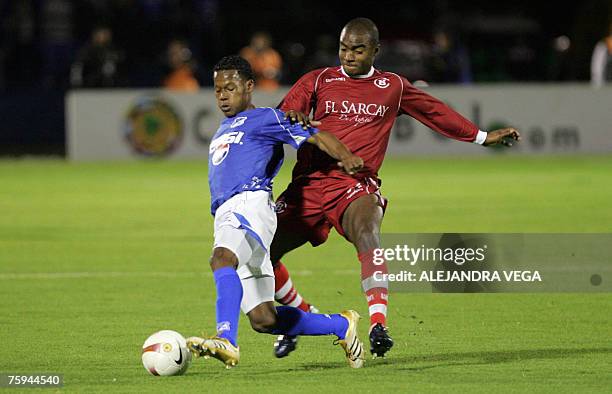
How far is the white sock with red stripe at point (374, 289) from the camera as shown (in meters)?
7.85

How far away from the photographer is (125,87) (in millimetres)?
26844

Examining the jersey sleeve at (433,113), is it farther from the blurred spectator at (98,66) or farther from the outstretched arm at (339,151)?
the blurred spectator at (98,66)

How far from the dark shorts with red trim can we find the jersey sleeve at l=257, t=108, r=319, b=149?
69 cm

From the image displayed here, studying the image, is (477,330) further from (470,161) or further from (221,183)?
(470,161)

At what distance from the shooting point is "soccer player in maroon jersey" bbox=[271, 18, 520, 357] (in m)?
8.34

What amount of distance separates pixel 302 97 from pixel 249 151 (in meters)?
0.95

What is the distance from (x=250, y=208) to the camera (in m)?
7.59

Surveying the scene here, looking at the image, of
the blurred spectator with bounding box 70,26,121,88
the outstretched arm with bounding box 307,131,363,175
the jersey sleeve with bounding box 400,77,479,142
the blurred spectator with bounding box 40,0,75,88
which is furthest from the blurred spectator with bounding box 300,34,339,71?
the outstretched arm with bounding box 307,131,363,175

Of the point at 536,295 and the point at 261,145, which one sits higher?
the point at 261,145

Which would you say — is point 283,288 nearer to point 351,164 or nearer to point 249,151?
point 249,151

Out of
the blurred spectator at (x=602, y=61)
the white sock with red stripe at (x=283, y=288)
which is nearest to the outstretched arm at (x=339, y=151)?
the white sock with red stripe at (x=283, y=288)

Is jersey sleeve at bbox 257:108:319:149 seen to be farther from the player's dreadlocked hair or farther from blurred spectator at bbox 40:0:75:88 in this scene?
blurred spectator at bbox 40:0:75:88

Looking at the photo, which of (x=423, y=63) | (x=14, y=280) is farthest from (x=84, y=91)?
(x=14, y=280)

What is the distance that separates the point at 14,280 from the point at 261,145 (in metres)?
4.45
